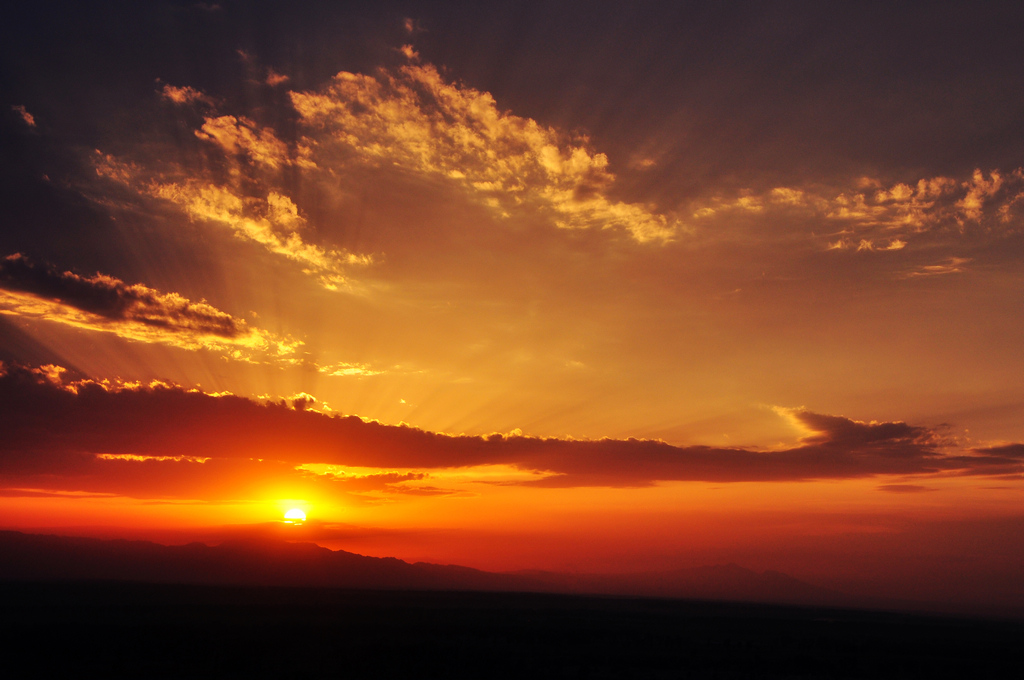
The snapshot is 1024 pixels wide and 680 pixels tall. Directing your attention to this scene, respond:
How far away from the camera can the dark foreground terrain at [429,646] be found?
46.3 m

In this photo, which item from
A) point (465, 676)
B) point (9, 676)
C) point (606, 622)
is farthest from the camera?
point (606, 622)

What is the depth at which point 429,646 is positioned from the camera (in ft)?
189

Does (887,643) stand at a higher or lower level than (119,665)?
lower

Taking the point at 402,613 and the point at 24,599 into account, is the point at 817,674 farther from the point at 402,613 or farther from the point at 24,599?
the point at 24,599

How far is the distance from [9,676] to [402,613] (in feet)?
193

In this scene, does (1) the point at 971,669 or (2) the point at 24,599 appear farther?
(2) the point at 24,599

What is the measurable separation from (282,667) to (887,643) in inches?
3172

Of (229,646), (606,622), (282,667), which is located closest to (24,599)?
(229,646)

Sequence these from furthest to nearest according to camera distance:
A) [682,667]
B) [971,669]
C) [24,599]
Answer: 1. [24,599]
2. [971,669]
3. [682,667]

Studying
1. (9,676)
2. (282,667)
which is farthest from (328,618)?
(9,676)

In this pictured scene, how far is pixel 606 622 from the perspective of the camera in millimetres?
92000

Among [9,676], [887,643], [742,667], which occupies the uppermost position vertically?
[9,676]

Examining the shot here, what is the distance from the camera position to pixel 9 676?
40531mm

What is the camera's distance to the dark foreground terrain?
46312 mm
